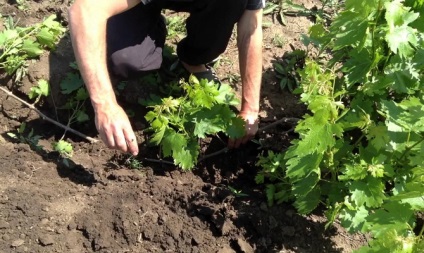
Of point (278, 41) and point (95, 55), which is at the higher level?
point (95, 55)

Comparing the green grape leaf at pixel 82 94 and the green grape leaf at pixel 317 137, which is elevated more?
the green grape leaf at pixel 317 137

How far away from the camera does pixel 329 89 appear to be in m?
2.55

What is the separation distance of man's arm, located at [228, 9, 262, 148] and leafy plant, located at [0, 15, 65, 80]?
118cm

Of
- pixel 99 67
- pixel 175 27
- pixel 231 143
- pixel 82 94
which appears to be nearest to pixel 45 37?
pixel 82 94

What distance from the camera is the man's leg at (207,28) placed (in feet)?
10.3

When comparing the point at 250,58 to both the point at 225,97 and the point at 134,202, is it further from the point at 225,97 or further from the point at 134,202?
the point at 134,202

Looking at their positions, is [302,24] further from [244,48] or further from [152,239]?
[152,239]

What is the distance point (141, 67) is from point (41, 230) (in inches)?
42.5

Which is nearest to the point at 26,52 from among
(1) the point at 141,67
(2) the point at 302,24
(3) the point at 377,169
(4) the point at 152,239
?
(1) the point at 141,67

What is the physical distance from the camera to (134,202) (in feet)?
9.39

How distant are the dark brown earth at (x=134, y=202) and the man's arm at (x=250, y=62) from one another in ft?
0.63

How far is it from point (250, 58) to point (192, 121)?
1.89 feet

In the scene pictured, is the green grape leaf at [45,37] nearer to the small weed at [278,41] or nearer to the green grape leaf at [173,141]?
the green grape leaf at [173,141]

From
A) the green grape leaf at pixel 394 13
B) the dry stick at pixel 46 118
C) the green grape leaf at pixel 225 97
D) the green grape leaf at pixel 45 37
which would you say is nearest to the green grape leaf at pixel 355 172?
the green grape leaf at pixel 394 13
